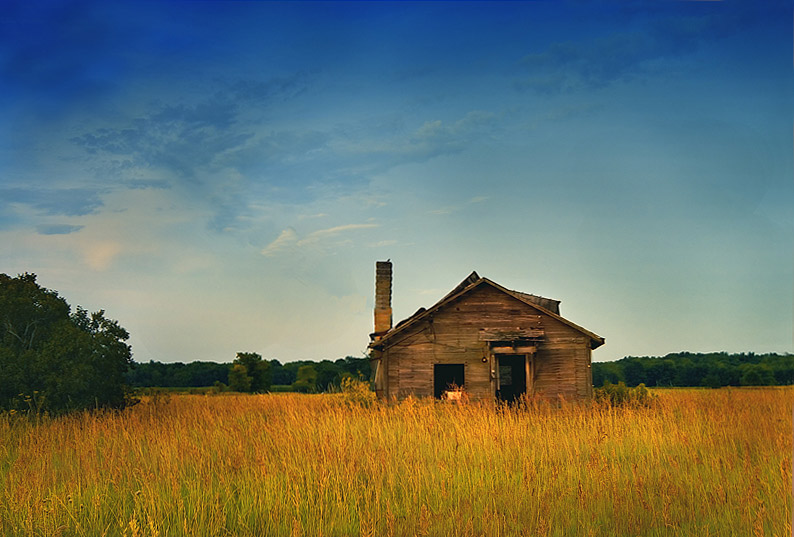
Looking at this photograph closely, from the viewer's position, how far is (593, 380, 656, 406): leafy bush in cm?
2061

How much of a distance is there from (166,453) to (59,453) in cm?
232

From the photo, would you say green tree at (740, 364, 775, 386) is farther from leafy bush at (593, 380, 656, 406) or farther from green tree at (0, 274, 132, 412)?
green tree at (0, 274, 132, 412)

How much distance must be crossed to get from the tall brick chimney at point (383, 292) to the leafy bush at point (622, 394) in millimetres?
7863

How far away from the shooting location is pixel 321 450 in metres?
8.43

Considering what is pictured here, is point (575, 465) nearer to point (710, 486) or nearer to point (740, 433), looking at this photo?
point (710, 486)

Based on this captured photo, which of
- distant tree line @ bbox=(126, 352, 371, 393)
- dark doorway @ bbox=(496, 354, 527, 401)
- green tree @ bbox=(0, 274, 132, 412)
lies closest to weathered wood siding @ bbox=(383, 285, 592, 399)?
dark doorway @ bbox=(496, 354, 527, 401)

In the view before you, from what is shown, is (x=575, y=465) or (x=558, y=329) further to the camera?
(x=558, y=329)

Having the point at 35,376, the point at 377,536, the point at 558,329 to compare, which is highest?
the point at 558,329

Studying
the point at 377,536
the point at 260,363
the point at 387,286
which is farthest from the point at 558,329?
the point at 260,363

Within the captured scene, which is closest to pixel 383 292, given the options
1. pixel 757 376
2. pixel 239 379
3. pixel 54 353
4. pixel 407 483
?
pixel 54 353

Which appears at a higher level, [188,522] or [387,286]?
[387,286]

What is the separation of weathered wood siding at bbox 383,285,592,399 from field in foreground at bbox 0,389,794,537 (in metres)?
8.65

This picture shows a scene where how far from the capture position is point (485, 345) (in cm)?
2012

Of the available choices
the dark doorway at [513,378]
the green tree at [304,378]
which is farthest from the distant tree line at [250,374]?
the dark doorway at [513,378]
